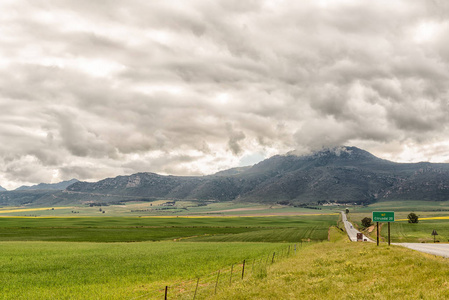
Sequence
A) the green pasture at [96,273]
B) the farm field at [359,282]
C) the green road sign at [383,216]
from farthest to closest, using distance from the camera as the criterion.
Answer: the green road sign at [383,216]
the green pasture at [96,273]
the farm field at [359,282]

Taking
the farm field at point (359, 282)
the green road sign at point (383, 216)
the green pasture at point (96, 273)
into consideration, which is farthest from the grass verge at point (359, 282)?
the green road sign at point (383, 216)

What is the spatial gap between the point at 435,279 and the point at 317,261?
17.5m

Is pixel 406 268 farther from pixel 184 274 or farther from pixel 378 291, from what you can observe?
pixel 184 274

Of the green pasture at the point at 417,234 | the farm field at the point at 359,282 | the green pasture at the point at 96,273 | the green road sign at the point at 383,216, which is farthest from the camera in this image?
the green pasture at the point at 417,234

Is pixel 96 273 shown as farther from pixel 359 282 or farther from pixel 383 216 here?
pixel 383 216

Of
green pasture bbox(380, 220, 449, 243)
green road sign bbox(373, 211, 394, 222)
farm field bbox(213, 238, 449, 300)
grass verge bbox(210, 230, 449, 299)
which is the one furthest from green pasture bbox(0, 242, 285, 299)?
green pasture bbox(380, 220, 449, 243)

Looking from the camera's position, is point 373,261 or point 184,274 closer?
point 373,261

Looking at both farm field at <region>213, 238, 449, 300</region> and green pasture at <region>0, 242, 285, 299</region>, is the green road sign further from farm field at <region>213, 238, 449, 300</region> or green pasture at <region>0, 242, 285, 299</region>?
farm field at <region>213, 238, 449, 300</region>

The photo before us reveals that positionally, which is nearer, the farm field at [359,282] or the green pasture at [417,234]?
the farm field at [359,282]

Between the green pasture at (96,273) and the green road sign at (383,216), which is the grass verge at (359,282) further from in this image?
the green road sign at (383,216)

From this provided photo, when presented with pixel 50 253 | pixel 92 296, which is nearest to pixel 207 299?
pixel 92 296

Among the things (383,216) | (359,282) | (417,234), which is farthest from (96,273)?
(417,234)

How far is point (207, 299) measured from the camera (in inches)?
1022

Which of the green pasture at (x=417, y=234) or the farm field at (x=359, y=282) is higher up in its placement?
the farm field at (x=359, y=282)
